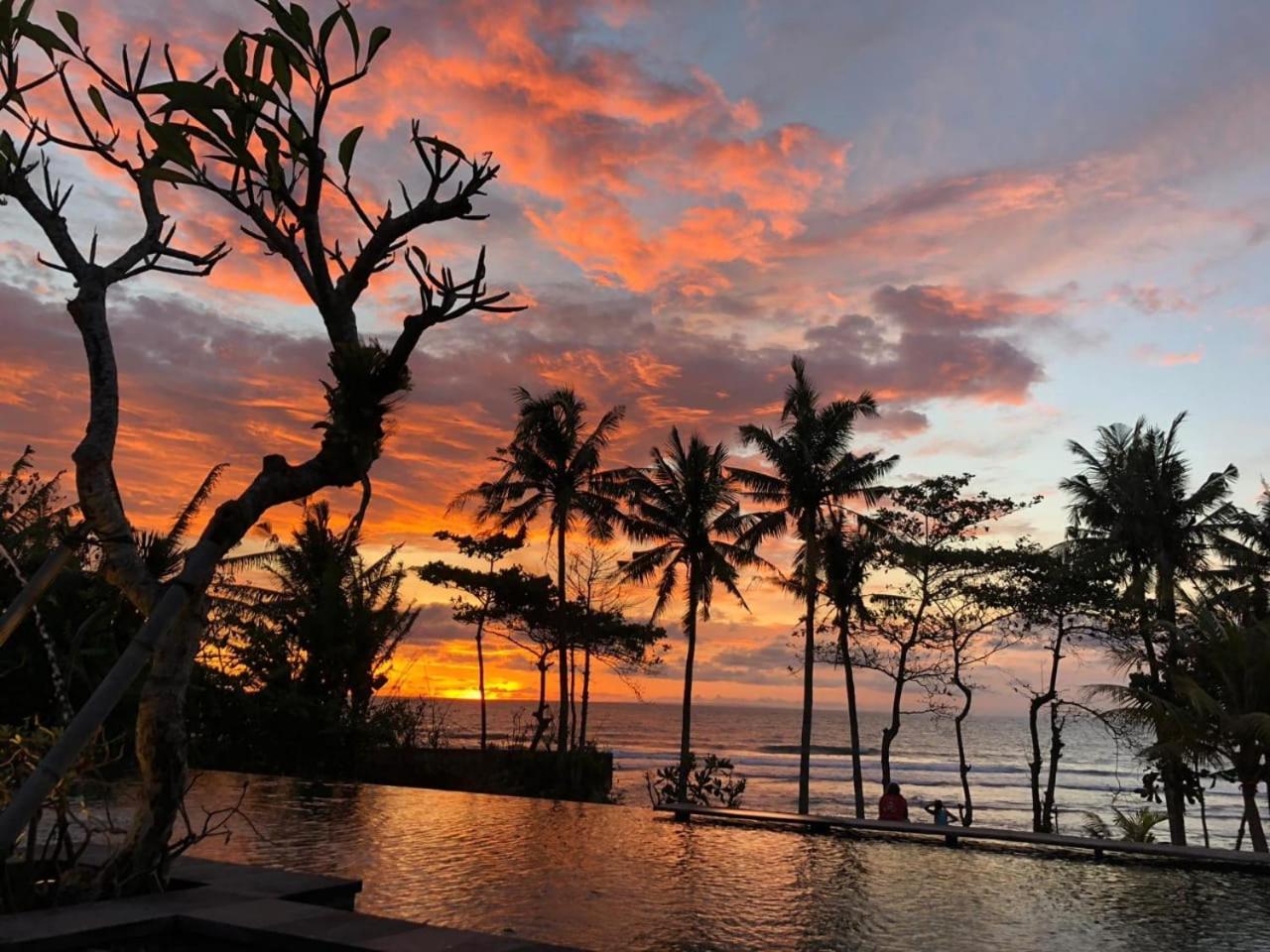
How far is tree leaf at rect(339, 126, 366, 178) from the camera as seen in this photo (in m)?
7.07

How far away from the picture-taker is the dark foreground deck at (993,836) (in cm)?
1428

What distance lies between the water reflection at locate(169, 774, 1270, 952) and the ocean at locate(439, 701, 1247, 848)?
652 inches

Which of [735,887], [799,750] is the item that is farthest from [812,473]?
[799,750]

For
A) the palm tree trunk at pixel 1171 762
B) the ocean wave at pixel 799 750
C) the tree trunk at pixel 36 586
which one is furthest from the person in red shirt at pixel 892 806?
the ocean wave at pixel 799 750

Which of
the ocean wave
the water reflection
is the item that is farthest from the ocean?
the water reflection

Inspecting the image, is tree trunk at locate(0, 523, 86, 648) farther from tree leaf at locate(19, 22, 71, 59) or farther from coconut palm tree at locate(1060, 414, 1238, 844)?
coconut palm tree at locate(1060, 414, 1238, 844)

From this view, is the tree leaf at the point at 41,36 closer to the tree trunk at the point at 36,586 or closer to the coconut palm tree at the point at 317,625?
the tree trunk at the point at 36,586

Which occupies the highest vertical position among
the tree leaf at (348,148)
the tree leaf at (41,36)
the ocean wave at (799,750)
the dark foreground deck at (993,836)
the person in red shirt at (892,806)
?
the tree leaf at (41,36)

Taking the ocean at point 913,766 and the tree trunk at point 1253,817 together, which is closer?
the tree trunk at point 1253,817

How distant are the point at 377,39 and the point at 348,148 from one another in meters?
0.80

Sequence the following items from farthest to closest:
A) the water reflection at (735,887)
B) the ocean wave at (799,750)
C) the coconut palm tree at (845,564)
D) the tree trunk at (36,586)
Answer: the ocean wave at (799,750) → the coconut palm tree at (845,564) → the water reflection at (735,887) → the tree trunk at (36,586)

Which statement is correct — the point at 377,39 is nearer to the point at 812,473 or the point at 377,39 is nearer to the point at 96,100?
the point at 96,100

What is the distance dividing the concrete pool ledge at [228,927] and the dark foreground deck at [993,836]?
11553 millimetres

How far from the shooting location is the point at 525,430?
111 ft
